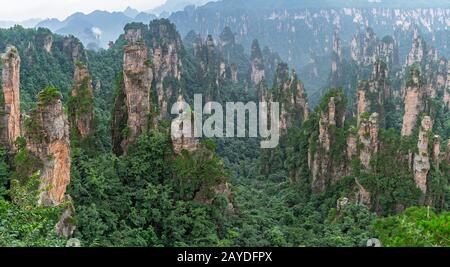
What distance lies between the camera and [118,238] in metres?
19.1

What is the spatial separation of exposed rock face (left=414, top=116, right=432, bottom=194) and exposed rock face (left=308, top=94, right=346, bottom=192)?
5.67 metres

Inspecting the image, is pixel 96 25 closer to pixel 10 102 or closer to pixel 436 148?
pixel 436 148

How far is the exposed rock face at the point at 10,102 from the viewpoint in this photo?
2102 cm

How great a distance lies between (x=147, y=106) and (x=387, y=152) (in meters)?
11.7

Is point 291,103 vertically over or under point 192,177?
over

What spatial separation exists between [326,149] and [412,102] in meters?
9.44

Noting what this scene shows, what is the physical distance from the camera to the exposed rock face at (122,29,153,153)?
85.1ft

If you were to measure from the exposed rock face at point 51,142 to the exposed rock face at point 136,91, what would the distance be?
6804mm

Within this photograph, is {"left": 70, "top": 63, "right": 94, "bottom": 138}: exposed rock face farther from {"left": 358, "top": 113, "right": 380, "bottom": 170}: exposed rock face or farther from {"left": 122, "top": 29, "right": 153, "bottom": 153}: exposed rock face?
{"left": 358, "top": 113, "right": 380, "bottom": 170}: exposed rock face

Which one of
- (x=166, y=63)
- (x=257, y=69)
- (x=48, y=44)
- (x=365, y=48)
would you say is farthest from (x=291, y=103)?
(x=365, y=48)

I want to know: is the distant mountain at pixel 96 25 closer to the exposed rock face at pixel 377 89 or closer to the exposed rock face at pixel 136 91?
the exposed rock face at pixel 377 89

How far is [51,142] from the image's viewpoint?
18609 mm
